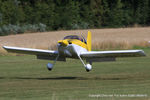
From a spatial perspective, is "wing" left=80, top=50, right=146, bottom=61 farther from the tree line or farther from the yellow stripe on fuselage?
the tree line

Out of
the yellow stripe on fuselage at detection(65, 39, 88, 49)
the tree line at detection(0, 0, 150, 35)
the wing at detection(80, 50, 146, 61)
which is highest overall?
the yellow stripe on fuselage at detection(65, 39, 88, 49)

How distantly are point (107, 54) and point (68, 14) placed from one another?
144 feet

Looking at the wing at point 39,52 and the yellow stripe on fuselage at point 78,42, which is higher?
the yellow stripe on fuselage at point 78,42

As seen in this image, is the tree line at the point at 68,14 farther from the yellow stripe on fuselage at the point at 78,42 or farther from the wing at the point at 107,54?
the wing at the point at 107,54

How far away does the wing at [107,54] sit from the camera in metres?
16.5

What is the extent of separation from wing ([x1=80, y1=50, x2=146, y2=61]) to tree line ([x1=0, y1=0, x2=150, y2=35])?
3954 cm

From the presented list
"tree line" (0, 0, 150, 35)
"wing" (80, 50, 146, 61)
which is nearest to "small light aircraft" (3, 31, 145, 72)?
"wing" (80, 50, 146, 61)

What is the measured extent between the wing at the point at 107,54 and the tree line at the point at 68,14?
130 ft

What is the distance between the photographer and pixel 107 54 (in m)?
17.0

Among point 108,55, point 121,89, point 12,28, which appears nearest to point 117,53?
point 108,55

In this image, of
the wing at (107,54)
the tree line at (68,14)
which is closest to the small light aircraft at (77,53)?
the wing at (107,54)

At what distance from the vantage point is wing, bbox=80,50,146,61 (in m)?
16.5

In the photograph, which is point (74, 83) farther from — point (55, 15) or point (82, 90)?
point (55, 15)

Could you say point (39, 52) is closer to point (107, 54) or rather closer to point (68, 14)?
point (107, 54)
